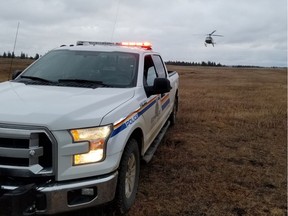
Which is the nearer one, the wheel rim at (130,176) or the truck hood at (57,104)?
the truck hood at (57,104)

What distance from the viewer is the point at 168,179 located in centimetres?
510

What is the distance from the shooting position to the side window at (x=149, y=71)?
518 centimetres

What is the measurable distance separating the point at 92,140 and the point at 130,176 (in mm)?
981

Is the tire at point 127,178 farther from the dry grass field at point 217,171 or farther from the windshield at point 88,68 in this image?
the windshield at point 88,68

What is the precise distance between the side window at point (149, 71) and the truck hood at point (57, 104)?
85cm

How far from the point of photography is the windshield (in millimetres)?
4691

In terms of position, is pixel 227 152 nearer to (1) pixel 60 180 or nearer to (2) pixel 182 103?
(1) pixel 60 180

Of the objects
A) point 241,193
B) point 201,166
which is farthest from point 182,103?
point 241,193

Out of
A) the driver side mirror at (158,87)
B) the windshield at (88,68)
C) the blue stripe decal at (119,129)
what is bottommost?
the blue stripe decal at (119,129)

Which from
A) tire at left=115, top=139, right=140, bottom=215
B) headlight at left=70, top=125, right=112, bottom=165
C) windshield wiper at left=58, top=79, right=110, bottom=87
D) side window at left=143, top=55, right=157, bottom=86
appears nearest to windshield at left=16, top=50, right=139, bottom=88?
windshield wiper at left=58, top=79, right=110, bottom=87

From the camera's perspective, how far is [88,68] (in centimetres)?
491

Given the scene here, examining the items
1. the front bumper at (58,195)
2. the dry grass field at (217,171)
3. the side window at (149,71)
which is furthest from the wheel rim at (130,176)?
the side window at (149,71)

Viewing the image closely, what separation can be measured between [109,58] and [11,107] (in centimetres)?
A: 215

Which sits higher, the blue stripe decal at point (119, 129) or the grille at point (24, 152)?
the blue stripe decal at point (119, 129)
